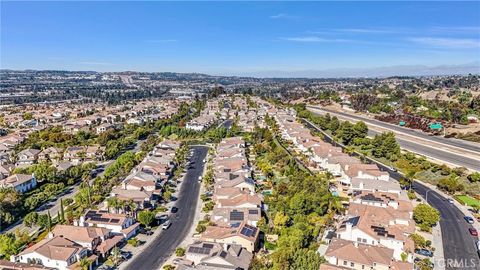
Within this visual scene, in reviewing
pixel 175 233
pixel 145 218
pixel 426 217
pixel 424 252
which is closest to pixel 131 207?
pixel 145 218

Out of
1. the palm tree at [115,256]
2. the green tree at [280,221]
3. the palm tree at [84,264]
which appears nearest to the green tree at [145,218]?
the palm tree at [115,256]

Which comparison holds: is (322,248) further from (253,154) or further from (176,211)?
(253,154)

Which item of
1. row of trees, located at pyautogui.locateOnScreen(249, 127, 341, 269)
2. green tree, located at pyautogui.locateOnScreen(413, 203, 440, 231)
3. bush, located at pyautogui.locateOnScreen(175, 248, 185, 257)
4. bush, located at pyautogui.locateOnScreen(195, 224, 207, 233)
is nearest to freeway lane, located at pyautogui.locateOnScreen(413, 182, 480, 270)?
green tree, located at pyautogui.locateOnScreen(413, 203, 440, 231)

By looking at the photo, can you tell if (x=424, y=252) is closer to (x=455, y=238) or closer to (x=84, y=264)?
(x=455, y=238)

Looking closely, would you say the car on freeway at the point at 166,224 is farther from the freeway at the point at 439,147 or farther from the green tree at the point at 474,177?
the freeway at the point at 439,147

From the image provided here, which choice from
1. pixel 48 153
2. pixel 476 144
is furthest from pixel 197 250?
pixel 476 144

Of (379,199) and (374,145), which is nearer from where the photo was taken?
(379,199)
